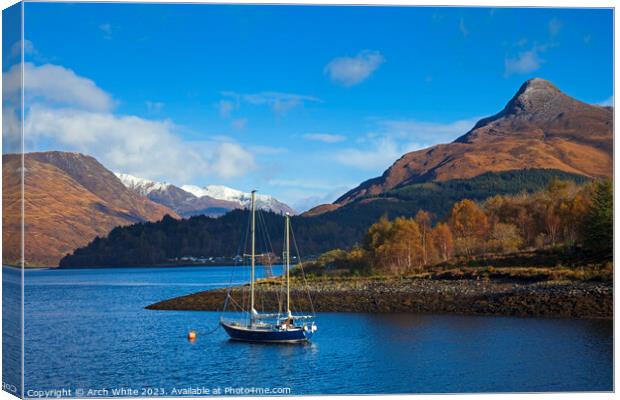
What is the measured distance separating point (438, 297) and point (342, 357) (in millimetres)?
10822

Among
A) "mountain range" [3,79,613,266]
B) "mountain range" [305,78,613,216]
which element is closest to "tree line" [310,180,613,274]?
"mountain range" [3,79,613,266]

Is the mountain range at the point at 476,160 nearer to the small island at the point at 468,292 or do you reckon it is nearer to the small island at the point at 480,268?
the small island at the point at 480,268

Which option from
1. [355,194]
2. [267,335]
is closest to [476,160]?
[355,194]

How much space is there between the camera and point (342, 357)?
21609 millimetres

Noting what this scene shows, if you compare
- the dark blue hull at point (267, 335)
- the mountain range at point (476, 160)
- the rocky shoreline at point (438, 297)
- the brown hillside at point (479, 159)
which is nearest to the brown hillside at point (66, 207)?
the mountain range at point (476, 160)

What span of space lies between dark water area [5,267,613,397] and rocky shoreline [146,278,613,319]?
0.98m

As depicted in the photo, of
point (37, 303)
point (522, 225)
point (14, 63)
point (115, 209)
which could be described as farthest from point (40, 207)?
point (14, 63)

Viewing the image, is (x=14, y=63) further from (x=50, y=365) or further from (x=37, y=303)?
(x=37, y=303)

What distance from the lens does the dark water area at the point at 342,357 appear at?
16.9 m

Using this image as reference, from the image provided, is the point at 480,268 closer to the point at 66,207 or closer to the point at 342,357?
the point at 342,357

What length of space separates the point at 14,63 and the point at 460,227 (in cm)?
3571

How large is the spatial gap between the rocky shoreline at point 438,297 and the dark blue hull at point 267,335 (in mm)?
7827

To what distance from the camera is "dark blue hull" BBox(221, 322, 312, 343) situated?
23922mm

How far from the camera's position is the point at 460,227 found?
46.1 meters
